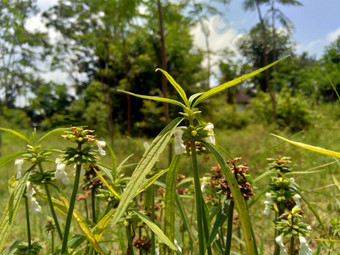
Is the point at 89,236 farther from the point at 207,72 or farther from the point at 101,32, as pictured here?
the point at 207,72

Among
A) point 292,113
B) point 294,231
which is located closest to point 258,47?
point 292,113

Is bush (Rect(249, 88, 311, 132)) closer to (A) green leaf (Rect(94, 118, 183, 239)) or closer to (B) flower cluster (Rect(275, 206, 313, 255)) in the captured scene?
(B) flower cluster (Rect(275, 206, 313, 255))

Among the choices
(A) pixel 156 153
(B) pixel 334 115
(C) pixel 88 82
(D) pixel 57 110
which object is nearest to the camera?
(A) pixel 156 153

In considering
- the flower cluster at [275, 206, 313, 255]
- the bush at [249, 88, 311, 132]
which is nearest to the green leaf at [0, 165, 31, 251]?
the flower cluster at [275, 206, 313, 255]

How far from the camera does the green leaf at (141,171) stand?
0.22 metres

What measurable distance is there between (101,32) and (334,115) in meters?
4.88

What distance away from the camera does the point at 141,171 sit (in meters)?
0.23

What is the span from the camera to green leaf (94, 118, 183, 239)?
222 millimetres

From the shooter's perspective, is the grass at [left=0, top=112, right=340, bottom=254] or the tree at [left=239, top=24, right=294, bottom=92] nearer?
the grass at [left=0, top=112, right=340, bottom=254]

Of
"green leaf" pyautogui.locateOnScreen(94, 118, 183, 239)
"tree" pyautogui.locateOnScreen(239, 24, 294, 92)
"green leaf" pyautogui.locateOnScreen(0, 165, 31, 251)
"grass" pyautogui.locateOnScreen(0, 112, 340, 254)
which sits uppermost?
"tree" pyautogui.locateOnScreen(239, 24, 294, 92)

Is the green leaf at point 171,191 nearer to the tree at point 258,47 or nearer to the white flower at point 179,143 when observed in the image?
the white flower at point 179,143

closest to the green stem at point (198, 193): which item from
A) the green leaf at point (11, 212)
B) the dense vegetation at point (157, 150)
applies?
the dense vegetation at point (157, 150)

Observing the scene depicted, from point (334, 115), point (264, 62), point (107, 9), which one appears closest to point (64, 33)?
point (107, 9)

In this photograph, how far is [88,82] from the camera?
497 centimetres
